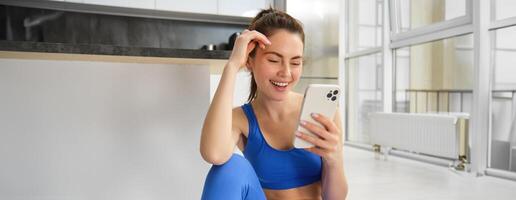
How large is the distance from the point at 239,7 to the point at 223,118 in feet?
9.92

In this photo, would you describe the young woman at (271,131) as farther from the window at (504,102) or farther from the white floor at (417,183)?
the window at (504,102)

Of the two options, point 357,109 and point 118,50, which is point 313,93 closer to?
point 118,50

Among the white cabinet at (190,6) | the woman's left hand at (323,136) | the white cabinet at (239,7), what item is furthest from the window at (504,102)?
the woman's left hand at (323,136)

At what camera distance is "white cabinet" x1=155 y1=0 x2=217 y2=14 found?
3.65 m

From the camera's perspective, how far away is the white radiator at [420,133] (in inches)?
122

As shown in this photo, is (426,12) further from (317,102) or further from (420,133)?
(317,102)


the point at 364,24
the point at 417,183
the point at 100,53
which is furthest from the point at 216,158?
the point at 364,24

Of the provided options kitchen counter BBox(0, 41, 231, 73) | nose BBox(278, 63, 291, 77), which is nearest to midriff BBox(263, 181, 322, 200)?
nose BBox(278, 63, 291, 77)

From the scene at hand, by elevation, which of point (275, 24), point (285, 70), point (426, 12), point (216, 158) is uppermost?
point (426, 12)

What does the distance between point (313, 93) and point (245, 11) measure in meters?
3.04

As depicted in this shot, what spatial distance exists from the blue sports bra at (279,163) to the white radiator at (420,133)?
7.85 ft

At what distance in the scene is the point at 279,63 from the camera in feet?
3.39

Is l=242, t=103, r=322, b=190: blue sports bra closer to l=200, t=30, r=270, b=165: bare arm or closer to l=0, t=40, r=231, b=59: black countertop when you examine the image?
l=200, t=30, r=270, b=165: bare arm

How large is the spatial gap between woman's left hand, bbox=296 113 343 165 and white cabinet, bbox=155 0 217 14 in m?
2.97
